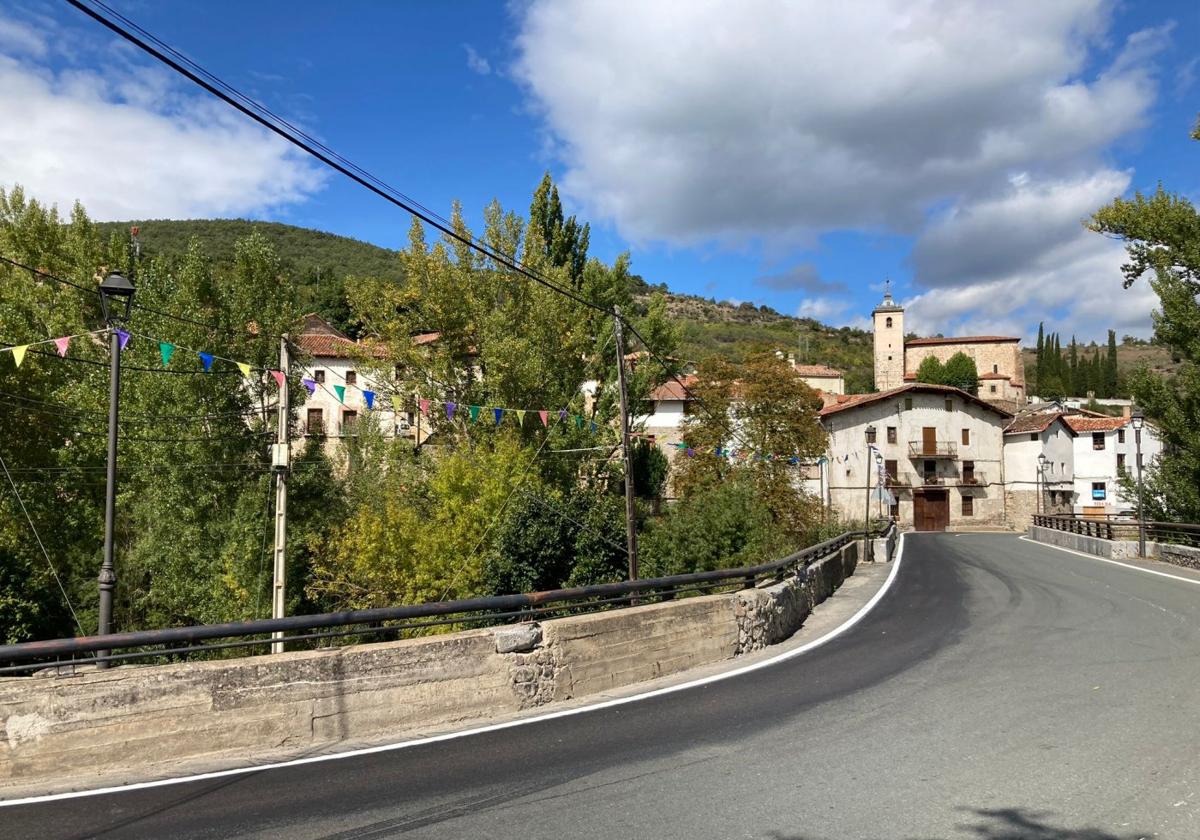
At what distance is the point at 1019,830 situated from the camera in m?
4.74

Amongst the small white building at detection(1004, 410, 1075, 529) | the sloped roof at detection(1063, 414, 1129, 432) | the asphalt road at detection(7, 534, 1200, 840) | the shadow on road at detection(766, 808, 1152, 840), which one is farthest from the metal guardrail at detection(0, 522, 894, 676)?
the sloped roof at detection(1063, 414, 1129, 432)

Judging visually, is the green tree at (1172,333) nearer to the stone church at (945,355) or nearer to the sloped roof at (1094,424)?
the sloped roof at (1094,424)

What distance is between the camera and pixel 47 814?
17.7 ft

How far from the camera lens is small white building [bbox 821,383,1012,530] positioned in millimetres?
62844

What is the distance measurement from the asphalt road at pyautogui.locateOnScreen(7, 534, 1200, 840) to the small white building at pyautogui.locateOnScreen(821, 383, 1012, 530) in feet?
178

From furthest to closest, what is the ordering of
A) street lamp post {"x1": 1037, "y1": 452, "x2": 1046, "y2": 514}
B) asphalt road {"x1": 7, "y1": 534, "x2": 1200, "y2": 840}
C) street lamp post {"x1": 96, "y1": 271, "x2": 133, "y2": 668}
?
street lamp post {"x1": 1037, "y1": 452, "x2": 1046, "y2": 514} < street lamp post {"x1": 96, "y1": 271, "x2": 133, "y2": 668} < asphalt road {"x1": 7, "y1": 534, "x2": 1200, "y2": 840}

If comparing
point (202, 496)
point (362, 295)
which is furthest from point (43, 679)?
point (362, 295)

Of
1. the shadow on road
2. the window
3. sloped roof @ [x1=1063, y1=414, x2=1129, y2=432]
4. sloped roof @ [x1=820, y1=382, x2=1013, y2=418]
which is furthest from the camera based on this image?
sloped roof @ [x1=1063, y1=414, x2=1129, y2=432]

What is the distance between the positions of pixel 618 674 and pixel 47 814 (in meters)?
5.43

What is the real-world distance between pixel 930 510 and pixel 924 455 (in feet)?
15.6

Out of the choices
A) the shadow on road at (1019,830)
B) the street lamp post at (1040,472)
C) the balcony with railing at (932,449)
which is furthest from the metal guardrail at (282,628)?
the street lamp post at (1040,472)

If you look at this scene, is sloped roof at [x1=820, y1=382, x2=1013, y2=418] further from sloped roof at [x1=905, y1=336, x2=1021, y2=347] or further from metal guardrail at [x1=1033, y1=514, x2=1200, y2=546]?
sloped roof at [x1=905, y1=336, x2=1021, y2=347]

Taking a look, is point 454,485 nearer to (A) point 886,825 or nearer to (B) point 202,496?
(B) point 202,496

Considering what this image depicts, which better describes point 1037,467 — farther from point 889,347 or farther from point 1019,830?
point 1019,830
